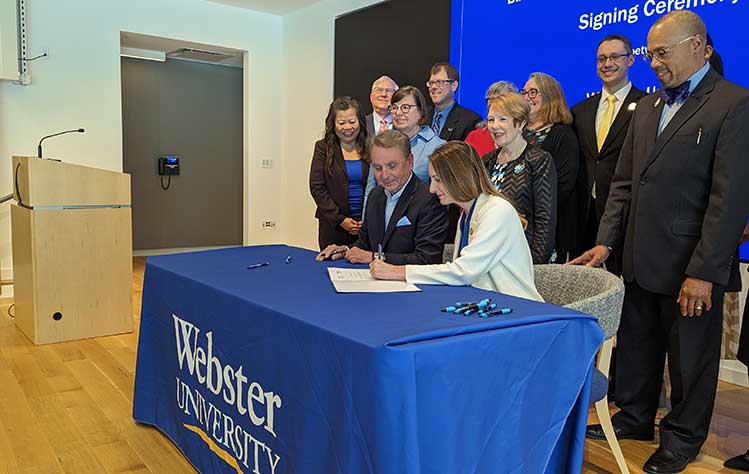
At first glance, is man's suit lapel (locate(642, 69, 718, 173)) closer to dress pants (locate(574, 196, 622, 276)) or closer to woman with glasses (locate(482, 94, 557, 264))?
woman with glasses (locate(482, 94, 557, 264))

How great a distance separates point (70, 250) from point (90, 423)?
153 centimetres

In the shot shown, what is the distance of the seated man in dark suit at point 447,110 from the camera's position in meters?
3.60

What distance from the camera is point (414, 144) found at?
128 inches

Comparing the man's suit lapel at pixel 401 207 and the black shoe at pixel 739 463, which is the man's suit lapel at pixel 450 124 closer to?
the man's suit lapel at pixel 401 207

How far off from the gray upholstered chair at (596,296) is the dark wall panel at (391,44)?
10.7 feet

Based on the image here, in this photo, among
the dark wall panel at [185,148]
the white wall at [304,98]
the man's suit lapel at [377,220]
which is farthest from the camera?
the dark wall panel at [185,148]

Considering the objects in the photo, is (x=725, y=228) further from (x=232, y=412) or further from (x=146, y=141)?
(x=146, y=141)

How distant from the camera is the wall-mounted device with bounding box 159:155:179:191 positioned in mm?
7672

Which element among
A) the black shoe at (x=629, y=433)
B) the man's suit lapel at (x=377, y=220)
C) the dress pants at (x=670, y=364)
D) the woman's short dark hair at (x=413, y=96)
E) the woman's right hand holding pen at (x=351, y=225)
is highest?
the woman's short dark hair at (x=413, y=96)

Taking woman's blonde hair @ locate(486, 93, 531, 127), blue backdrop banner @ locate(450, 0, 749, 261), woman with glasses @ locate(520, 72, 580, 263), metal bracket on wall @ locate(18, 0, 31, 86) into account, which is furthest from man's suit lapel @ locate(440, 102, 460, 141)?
metal bracket on wall @ locate(18, 0, 31, 86)

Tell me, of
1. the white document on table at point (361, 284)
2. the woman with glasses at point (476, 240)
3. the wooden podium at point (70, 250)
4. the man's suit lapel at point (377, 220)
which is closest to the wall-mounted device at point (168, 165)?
the wooden podium at point (70, 250)

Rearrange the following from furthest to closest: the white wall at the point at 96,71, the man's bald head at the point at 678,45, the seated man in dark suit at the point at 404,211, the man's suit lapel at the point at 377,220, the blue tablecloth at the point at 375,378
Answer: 1. the white wall at the point at 96,71
2. the man's suit lapel at the point at 377,220
3. the seated man in dark suit at the point at 404,211
4. the man's bald head at the point at 678,45
5. the blue tablecloth at the point at 375,378

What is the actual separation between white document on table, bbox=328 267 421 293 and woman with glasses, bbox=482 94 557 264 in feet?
3.00

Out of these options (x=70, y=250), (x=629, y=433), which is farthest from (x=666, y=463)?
(x=70, y=250)
